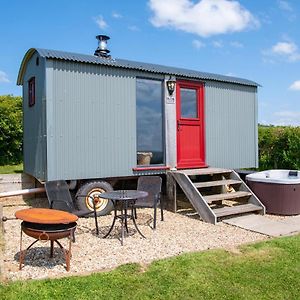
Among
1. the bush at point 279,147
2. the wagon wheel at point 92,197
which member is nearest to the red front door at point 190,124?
the wagon wheel at point 92,197

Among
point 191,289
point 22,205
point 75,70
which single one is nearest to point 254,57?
point 75,70

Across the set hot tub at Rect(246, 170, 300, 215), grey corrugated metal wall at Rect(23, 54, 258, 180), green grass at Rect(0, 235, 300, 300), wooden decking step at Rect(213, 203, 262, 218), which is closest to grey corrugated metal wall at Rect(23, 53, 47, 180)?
grey corrugated metal wall at Rect(23, 54, 258, 180)

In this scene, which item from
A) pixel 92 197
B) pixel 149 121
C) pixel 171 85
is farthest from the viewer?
pixel 171 85

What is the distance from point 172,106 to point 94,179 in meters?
2.42

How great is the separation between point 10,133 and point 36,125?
22.9 feet

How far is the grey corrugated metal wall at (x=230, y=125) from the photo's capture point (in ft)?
28.5

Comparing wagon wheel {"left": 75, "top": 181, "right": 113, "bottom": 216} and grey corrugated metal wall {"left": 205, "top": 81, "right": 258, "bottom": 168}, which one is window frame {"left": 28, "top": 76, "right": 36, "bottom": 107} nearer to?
wagon wheel {"left": 75, "top": 181, "right": 113, "bottom": 216}

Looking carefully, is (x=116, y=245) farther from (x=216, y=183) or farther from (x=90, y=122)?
(x=216, y=183)

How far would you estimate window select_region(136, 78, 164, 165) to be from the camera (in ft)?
25.1

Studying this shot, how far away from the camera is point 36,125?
7672mm

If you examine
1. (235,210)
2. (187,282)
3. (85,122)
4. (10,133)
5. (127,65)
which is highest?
(127,65)

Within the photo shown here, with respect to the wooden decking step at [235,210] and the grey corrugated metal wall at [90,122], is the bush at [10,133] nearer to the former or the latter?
the grey corrugated metal wall at [90,122]

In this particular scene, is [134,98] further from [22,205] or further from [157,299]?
[157,299]

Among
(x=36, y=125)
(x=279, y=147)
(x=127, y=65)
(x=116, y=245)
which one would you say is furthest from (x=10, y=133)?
(x=116, y=245)
